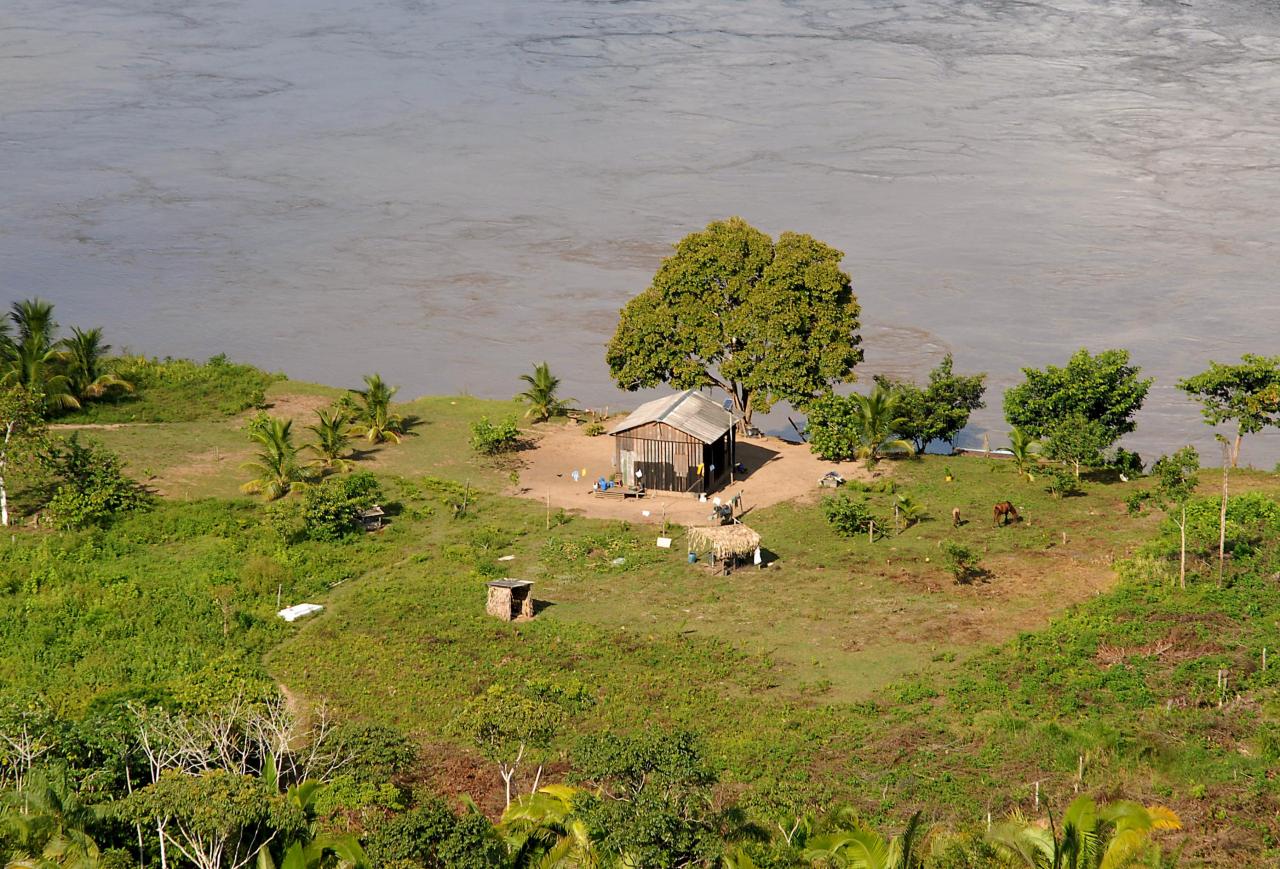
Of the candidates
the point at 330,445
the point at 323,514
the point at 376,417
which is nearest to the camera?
the point at 323,514

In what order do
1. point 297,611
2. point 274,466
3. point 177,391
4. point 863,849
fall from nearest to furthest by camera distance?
point 863,849, point 297,611, point 274,466, point 177,391

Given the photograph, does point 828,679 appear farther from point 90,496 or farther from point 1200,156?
point 1200,156

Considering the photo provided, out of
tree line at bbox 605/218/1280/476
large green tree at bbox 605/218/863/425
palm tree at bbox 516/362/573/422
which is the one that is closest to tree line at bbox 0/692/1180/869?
tree line at bbox 605/218/1280/476

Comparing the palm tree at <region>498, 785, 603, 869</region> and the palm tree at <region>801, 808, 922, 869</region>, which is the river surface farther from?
the palm tree at <region>498, 785, 603, 869</region>

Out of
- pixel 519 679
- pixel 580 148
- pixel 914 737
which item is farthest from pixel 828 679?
pixel 580 148

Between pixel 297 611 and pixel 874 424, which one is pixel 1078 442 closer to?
pixel 874 424

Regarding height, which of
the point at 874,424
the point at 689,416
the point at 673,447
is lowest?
the point at 673,447

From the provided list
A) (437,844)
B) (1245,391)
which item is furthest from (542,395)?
(437,844)
